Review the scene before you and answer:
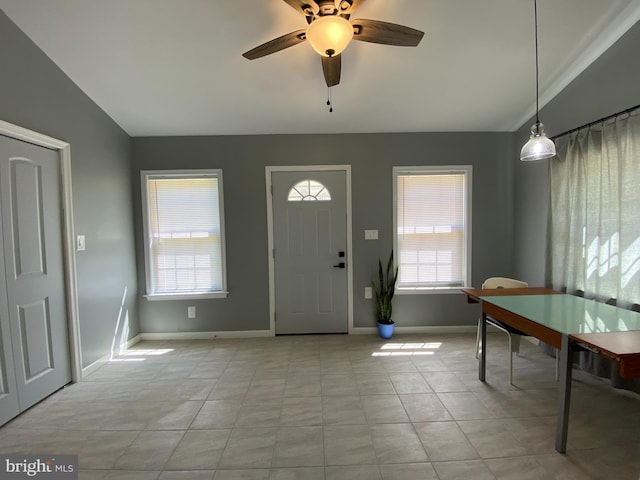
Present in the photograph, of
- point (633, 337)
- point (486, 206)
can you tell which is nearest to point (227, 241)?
point (486, 206)

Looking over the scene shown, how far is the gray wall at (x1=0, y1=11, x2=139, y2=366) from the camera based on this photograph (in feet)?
6.77

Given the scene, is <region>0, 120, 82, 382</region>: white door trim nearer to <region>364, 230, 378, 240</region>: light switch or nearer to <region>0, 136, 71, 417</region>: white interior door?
<region>0, 136, 71, 417</region>: white interior door

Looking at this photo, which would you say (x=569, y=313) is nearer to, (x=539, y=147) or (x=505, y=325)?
(x=505, y=325)

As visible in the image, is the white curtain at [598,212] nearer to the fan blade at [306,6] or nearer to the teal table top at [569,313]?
the teal table top at [569,313]

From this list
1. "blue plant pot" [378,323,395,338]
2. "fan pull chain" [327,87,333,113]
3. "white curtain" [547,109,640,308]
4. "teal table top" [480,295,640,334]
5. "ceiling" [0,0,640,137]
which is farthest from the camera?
"blue plant pot" [378,323,395,338]

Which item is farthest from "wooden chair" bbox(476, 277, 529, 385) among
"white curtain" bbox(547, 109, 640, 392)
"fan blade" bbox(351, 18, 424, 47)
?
"fan blade" bbox(351, 18, 424, 47)

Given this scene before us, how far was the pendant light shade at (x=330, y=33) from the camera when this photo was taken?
1493mm

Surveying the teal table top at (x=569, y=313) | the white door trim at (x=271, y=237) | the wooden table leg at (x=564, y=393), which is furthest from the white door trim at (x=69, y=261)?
the wooden table leg at (x=564, y=393)

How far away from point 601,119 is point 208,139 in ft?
11.9

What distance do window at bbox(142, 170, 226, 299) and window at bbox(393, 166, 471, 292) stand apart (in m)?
2.08

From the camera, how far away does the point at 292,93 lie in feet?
9.04

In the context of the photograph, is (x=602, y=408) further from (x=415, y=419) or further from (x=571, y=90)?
(x=571, y=90)

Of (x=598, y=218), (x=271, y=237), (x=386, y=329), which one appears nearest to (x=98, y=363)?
(x=271, y=237)

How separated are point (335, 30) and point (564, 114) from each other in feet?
8.14
